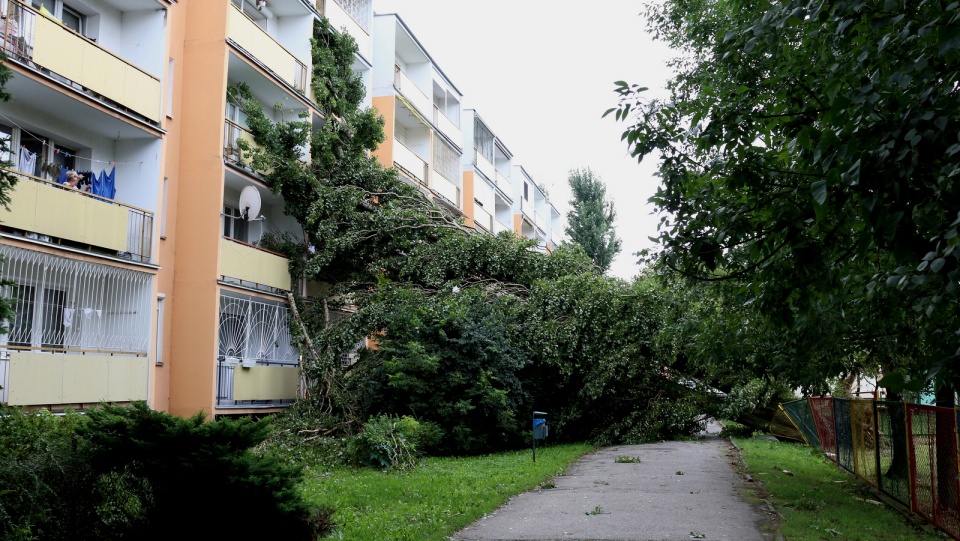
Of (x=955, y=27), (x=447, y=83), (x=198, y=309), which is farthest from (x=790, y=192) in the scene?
(x=447, y=83)

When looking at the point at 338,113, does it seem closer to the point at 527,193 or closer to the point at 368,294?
the point at 368,294

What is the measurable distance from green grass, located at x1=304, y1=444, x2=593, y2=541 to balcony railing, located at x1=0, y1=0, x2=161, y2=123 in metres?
7.80

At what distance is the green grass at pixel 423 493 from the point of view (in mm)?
8680

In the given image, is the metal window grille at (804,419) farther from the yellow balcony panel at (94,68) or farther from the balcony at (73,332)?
the yellow balcony panel at (94,68)

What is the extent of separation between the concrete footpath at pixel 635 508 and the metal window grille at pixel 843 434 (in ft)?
6.20

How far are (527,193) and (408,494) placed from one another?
1796 inches

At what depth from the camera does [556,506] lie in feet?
34.3

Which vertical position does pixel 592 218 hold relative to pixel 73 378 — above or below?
above

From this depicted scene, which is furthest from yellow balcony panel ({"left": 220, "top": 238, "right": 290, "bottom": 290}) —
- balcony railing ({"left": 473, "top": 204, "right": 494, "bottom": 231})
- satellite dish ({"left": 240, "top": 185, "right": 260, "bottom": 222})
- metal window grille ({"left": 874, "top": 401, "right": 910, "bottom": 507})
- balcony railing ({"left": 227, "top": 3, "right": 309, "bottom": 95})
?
balcony railing ({"left": 473, "top": 204, "right": 494, "bottom": 231})

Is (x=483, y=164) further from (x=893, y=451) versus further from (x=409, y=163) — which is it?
(x=893, y=451)

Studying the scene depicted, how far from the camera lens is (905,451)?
10.5 metres

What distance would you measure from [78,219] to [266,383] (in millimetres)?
6471

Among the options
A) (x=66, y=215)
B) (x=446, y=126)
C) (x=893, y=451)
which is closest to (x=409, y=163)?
(x=446, y=126)

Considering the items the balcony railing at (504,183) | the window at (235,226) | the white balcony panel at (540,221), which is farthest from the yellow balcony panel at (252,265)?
the white balcony panel at (540,221)
